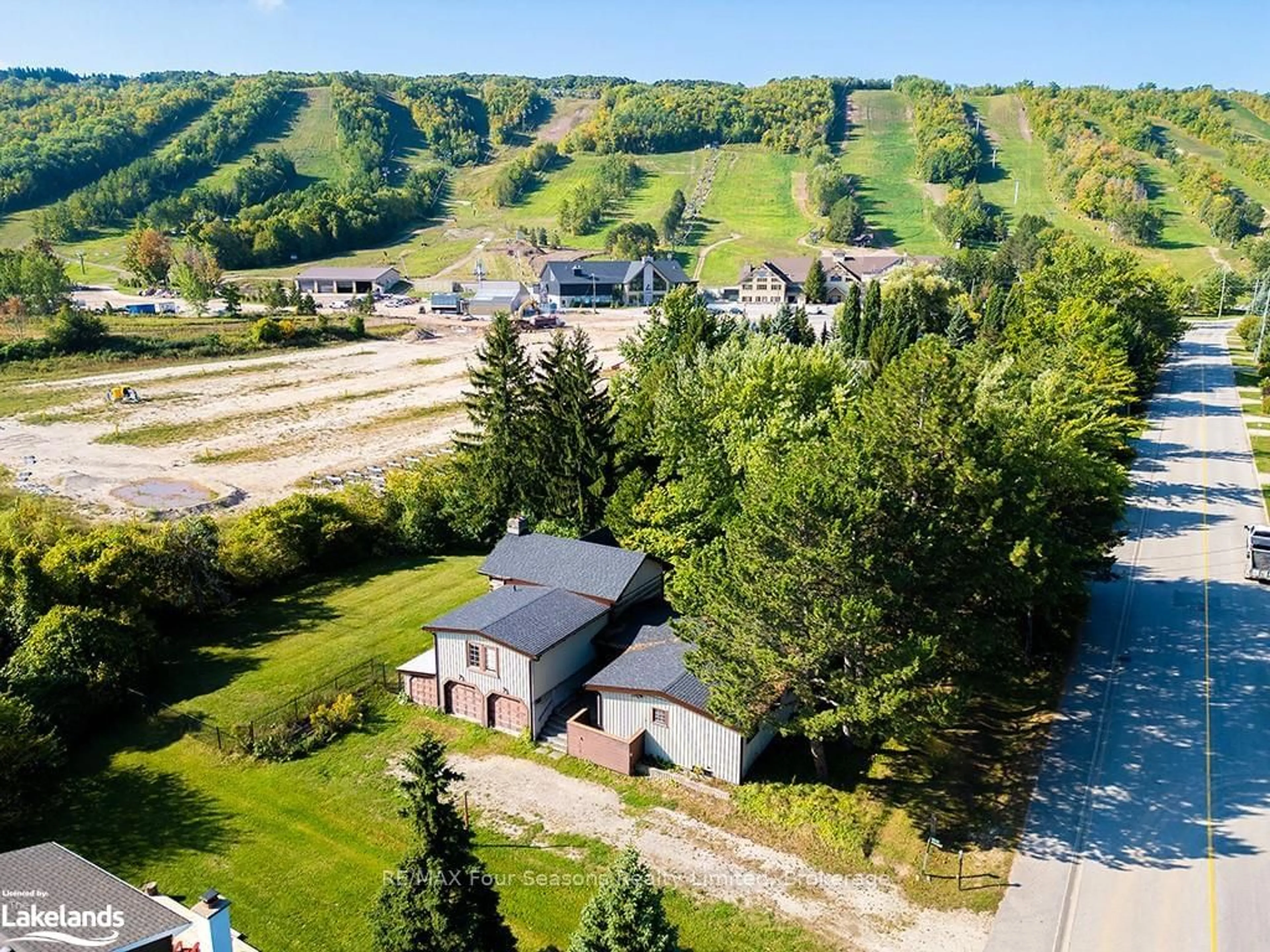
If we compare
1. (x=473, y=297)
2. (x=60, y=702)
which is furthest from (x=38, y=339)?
(x=60, y=702)

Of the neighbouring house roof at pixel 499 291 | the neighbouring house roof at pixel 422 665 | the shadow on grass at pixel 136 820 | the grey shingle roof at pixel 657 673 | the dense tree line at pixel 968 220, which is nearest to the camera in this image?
the shadow on grass at pixel 136 820

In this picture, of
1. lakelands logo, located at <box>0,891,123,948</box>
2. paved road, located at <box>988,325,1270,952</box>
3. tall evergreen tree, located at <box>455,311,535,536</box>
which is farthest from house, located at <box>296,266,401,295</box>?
lakelands logo, located at <box>0,891,123,948</box>

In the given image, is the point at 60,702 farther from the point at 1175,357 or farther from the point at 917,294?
the point at 1175,357

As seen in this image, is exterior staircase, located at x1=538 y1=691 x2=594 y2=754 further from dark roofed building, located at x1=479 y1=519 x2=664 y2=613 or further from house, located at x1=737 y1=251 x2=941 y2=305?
house, located at x1=737 y1=251 x2=941 y2=305

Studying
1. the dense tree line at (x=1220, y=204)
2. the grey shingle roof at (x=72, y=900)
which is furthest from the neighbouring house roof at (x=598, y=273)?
the grey shingle roof at (x=72, y=900)

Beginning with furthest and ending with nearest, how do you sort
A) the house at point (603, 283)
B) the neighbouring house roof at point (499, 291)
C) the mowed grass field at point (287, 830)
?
the house at point (603, 283)
the neighbouring house roof at point (499, 291)
the mowed grass field at point (287, 830)

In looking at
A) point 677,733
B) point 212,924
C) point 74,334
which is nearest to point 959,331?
point 677,733

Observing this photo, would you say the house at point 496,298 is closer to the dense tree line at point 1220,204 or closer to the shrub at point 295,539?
the shrub at point 295,539
